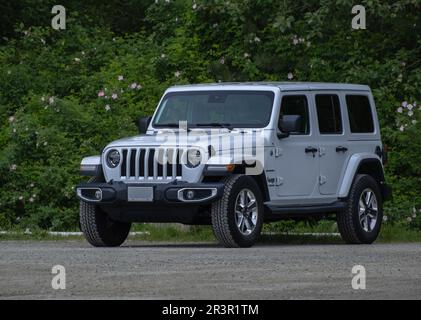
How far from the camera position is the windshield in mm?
19484

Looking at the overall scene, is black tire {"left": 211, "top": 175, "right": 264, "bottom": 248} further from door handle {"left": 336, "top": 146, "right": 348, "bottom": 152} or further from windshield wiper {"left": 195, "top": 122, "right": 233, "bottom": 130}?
door handle {"left": 336, "top": 146, "right": 348, "bottom": 152}

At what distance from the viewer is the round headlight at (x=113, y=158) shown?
18672 mm

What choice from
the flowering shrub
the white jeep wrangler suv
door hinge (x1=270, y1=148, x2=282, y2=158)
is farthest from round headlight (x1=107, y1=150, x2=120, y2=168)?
the flowering shrub

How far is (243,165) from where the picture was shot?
18578 millimetres

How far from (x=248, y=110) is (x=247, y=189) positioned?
5.35ft

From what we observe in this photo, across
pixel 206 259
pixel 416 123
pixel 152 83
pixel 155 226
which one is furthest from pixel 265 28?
pixel 206 259

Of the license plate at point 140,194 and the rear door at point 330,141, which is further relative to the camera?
the rear door at point 330,141

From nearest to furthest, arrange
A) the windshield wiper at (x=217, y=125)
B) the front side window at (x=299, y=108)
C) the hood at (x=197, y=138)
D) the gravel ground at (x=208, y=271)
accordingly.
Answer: the gravel ground at (x=208, y=271) < the hood at (x=197, y=138) < the windshield wiper at (x=217, y=125) < the front side window at (x=299, y=108)

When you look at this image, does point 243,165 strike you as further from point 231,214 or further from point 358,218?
point 358,218

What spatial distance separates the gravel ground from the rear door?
33.1 inches

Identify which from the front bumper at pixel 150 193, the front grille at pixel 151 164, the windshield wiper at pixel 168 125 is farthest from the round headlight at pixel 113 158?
the windshield wiper at pixel 168 125

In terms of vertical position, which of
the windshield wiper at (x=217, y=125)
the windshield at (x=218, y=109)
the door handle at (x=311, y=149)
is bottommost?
the door handle at (x=311, y=149)

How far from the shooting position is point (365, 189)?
20.3 m

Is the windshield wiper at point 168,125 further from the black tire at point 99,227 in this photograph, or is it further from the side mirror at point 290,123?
the black tire at point 99,227
